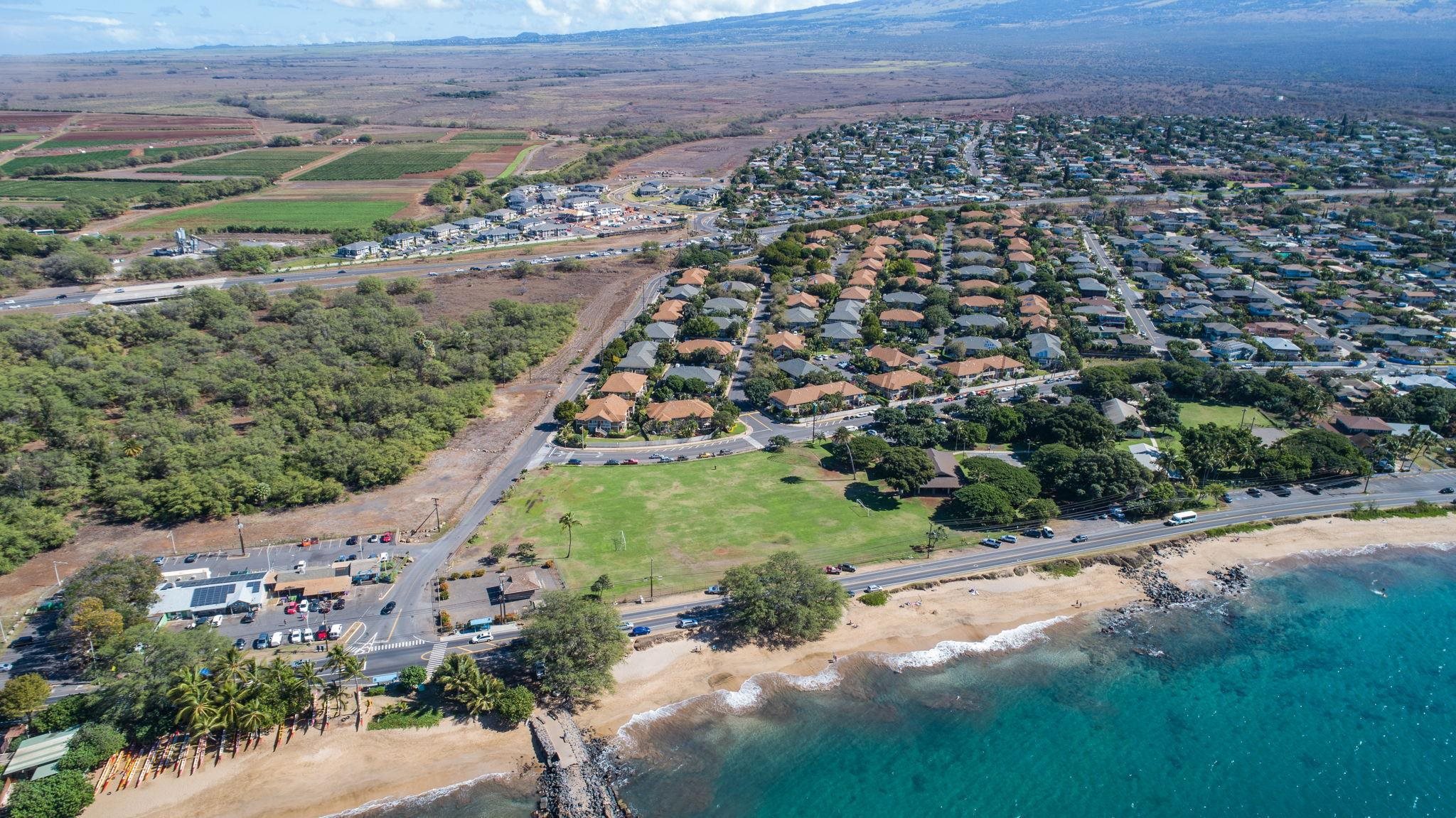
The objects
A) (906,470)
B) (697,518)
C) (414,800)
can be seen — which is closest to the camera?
(414,800)

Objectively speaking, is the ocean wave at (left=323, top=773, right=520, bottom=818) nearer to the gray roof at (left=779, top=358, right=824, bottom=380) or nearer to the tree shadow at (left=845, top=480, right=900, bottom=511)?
the tree shadow at (left=845, top=480, right=900, bottom=511)

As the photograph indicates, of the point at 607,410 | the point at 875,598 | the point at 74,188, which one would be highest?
the point at 74,188

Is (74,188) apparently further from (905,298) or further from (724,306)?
(905,298)

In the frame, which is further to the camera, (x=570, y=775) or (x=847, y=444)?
(x=847, y=444)

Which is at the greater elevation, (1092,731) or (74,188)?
(74,188)

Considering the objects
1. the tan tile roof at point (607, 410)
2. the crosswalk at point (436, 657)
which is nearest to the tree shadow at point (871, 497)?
the tan tile roof at point (607, 410)

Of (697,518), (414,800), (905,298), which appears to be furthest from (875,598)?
(905,298)

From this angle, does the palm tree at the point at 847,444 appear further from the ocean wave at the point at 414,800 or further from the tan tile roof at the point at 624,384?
the ocean wave at the point at 414,800

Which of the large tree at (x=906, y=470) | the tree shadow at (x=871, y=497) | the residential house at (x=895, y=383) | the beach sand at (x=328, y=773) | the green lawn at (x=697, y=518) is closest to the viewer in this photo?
the beach sand at (x=328, y=773)
